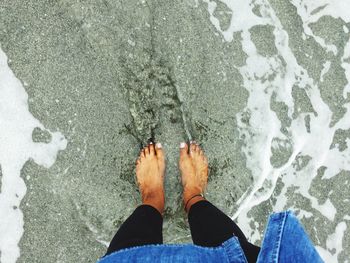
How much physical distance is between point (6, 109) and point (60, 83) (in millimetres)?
367

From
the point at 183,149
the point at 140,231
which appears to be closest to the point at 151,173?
the point at 183,149

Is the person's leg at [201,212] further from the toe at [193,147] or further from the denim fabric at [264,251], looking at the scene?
the denim fabric at [264,251]

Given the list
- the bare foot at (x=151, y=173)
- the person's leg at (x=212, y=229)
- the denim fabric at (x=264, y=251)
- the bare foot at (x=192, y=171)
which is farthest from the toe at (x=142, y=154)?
the denim fabric at (x=264, y=251)

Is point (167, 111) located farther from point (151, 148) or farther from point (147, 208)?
point (147, 208)

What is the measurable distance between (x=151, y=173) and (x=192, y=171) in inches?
10.3

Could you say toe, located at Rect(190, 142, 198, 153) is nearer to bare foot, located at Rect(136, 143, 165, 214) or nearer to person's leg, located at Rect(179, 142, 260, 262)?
person's leg, located at Rect(179, 142, 260, 262)

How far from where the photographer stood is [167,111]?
2.73 meters

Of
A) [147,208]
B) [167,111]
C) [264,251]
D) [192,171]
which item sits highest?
[264,251]

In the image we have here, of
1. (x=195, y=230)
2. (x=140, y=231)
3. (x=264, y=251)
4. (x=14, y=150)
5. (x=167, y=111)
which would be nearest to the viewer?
(x=264, y=251)

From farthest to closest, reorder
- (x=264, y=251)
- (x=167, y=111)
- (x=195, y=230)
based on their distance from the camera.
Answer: (x=167, y=111), (x=195, y=230), (x=264, y=251)

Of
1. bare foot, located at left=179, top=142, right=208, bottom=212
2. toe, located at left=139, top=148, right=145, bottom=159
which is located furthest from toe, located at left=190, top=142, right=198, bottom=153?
toe, located at left=139, top=148, right=145, bottom=159

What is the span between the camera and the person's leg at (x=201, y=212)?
225 centimetres

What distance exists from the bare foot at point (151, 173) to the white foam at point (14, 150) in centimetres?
50

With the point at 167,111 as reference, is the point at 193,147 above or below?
below
